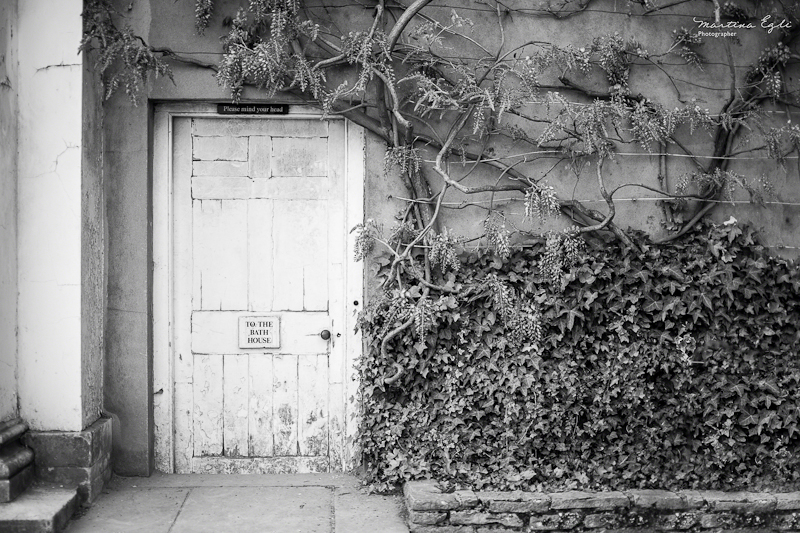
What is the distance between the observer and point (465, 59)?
16.8 feet

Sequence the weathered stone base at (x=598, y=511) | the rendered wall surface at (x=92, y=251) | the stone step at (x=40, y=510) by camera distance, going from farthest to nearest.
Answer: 1. the rendered wall surface at (x=92, y=251)
2. the weathered stone base at (x=598, y=511)
3. the stone step at (x=40, y=510)

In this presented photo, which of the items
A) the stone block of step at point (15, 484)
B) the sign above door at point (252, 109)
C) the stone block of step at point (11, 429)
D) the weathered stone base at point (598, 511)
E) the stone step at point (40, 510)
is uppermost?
the sign above door at point (252, 109)

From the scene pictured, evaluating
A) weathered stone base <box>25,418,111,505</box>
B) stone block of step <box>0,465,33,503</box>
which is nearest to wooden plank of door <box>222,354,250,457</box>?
weathered stone base <box>25,418,111,505</box>

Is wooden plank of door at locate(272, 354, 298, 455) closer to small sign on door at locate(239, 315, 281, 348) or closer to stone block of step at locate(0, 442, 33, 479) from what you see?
small sign on door at locate(239, 315, 281, 348)

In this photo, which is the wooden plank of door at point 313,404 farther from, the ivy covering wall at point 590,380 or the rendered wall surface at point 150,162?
the rendered wall surface at point 150,162

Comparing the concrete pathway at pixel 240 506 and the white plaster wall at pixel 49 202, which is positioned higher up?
the white plaster wall at pixel 49 202

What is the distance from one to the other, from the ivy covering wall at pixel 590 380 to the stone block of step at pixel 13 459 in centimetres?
208

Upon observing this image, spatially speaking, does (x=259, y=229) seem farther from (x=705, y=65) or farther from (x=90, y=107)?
(x=705, y=65)

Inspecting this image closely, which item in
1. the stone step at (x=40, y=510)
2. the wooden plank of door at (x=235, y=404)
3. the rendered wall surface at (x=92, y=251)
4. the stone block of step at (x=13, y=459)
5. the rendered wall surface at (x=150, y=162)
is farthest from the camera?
the wooden plank of door at (x=235, y=404)

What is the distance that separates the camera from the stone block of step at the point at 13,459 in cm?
418

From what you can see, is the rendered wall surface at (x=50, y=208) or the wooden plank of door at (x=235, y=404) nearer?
the rendered wall surface at (x=50, y=208)

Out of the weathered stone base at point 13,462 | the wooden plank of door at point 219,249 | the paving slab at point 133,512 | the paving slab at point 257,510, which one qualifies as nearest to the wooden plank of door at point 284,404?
the paving slab at point 257,510

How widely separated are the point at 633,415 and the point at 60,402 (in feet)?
12.2

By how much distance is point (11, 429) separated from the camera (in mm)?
4418
